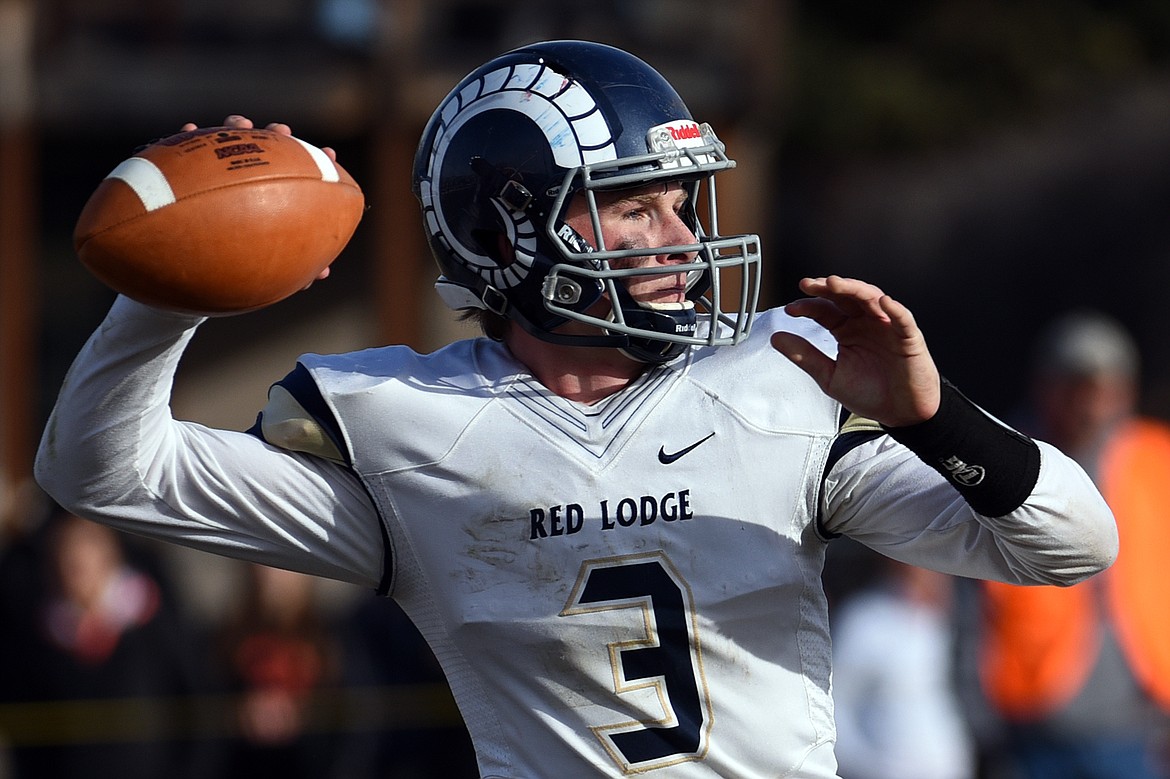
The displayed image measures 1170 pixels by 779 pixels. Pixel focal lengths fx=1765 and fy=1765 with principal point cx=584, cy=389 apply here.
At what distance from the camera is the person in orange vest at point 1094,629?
585 cm

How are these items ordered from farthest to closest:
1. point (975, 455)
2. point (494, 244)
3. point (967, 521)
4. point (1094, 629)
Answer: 1. point (1094, 629)
2. point (494, 244)
3. point (967, 521)
4. point (975, 455)

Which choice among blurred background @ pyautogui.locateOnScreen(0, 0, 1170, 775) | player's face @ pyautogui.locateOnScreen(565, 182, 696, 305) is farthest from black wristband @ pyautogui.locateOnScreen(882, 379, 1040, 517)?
blurred background @ pyautogui.locateOnScreen(0, 0, 1170, 775)

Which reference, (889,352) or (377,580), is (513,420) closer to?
(377,580)

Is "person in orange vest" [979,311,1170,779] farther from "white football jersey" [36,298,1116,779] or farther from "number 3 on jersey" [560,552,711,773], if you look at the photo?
"number 3 on jersey" [560,552,711,773]

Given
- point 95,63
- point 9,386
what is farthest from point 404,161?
point 9,386

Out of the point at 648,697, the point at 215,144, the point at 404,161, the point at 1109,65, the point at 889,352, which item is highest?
the point at 215,144

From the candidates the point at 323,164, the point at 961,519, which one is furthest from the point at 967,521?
the point at 323,164

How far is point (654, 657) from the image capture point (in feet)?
8.92

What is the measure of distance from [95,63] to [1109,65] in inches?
448

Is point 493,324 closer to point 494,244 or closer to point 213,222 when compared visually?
point 494,244

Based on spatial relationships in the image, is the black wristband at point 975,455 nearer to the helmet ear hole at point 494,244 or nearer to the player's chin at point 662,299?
the player's chin at point 662,299

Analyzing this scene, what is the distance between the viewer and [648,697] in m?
2.71

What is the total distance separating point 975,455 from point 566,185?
0.77 metres

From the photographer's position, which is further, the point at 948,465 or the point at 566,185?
the point at 566,185
